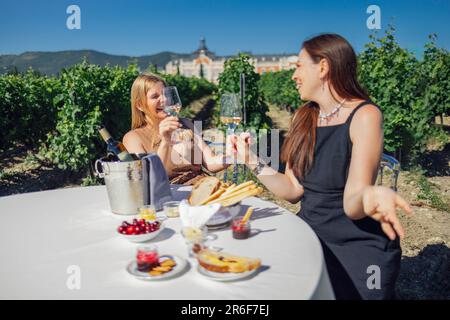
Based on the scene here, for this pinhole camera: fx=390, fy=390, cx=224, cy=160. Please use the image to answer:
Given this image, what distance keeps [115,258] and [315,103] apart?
4.66 feet

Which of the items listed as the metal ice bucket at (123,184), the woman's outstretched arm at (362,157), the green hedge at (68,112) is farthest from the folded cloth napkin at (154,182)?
the green hedge at (68,112)

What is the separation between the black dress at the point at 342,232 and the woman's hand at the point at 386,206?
20.2 inches

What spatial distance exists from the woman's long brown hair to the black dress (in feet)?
0.18

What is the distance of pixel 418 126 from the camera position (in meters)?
7.75

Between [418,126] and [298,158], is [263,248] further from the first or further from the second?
[418,126]

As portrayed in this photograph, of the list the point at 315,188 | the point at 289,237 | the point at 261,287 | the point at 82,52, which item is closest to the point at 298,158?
the point at 315,188

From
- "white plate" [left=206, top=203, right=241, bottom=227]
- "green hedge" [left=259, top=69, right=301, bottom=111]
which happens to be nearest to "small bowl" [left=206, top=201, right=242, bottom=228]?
"white plate" [left=206, top=203, right=241, bottom=227]

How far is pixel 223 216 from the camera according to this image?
5.86ft

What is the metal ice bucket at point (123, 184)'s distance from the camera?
1875 millimetres

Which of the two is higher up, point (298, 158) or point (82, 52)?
point (82, 52)

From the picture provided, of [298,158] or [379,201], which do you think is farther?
[298,158]

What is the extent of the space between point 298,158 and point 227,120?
453 mm

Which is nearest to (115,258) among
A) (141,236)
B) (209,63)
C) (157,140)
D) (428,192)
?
(141,236)

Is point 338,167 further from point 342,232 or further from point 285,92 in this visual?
point 285,92
